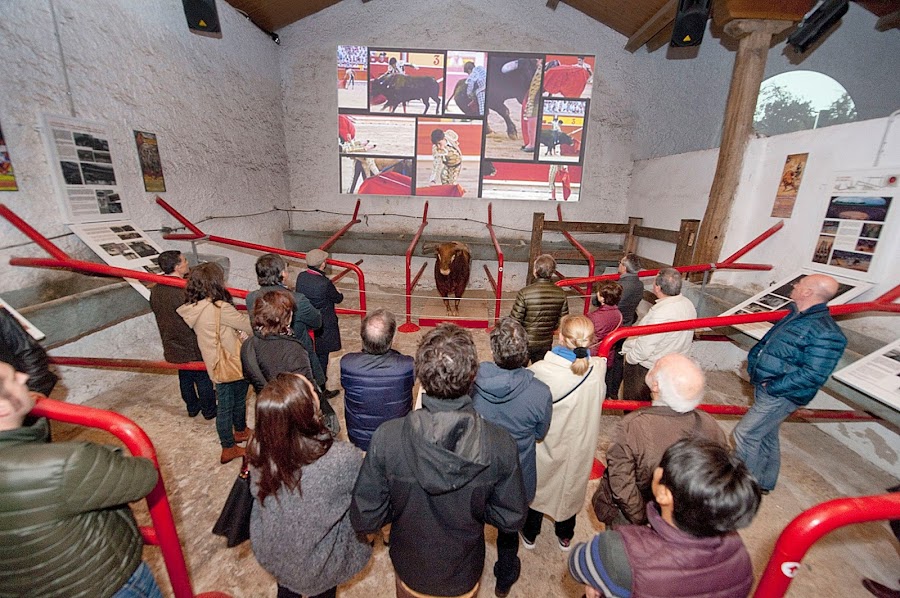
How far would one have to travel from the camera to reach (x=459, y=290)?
5.76 metres


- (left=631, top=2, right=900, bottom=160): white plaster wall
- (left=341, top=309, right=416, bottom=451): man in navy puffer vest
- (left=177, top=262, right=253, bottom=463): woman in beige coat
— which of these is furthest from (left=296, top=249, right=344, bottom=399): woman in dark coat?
(left=631, top=2, right=900, bottom=160): white plaster wall

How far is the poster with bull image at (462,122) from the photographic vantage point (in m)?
6.61

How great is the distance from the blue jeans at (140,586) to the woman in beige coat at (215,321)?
1.33 metres

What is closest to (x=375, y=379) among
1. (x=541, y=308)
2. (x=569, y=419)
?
(x=569, y=419)

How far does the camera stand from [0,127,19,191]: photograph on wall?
273cm

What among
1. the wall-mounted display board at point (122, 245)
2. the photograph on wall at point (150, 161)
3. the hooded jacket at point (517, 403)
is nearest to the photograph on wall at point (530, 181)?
the photograph on wall at point (150, 161)

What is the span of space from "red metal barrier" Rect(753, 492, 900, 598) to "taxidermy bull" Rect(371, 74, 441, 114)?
7.04 m

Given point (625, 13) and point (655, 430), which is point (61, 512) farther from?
point (625, 13)

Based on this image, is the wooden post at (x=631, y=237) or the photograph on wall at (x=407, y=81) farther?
the photograph on wall at (x=407, y=81)

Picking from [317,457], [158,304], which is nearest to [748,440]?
[317,457]

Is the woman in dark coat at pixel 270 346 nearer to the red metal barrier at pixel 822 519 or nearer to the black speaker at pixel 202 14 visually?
the red metal barrier at pixel 822 519

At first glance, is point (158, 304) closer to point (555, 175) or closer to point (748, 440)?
point (748, 440)

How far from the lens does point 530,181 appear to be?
7.05 m

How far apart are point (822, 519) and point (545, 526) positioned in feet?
4.99
